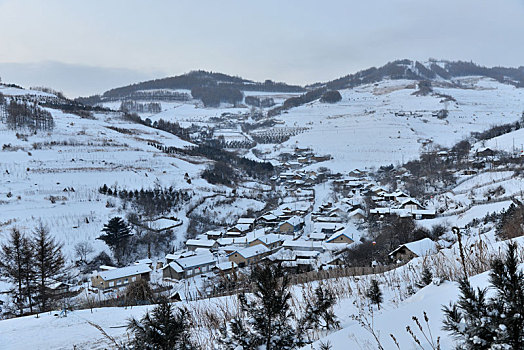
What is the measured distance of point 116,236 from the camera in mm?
23672

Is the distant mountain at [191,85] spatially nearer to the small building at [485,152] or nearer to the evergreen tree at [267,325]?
the small building at [485,152]

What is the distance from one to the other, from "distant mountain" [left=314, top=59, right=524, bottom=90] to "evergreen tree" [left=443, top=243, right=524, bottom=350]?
147693 millimetres

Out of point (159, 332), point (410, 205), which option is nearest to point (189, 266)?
point (410, 205)

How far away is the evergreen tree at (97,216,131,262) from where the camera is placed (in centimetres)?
2345

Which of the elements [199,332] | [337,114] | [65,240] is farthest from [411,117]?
[199,332]

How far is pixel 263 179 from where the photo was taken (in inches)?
1982

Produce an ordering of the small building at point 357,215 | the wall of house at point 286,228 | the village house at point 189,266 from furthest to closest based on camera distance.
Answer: the small building at point 357,215 < the wall of house at point 286,228 < the village house at point 189,266

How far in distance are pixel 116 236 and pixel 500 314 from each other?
84.0 feet

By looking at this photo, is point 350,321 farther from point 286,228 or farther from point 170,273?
point 286,228

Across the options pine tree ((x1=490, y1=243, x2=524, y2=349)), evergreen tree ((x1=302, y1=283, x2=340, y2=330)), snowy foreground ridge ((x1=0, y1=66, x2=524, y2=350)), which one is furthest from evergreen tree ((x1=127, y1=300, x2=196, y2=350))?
pine tree ((x1=490, y1=243, x2=524, y2=349))

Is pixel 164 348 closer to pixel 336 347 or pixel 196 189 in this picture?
pixel 336 347

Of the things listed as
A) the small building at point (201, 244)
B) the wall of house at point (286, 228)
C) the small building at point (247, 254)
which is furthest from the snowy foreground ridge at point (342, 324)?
the wall of house at point (286, 228)

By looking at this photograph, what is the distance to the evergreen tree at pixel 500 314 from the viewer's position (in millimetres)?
1011

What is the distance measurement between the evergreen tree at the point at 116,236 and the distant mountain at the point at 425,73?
429 feet
